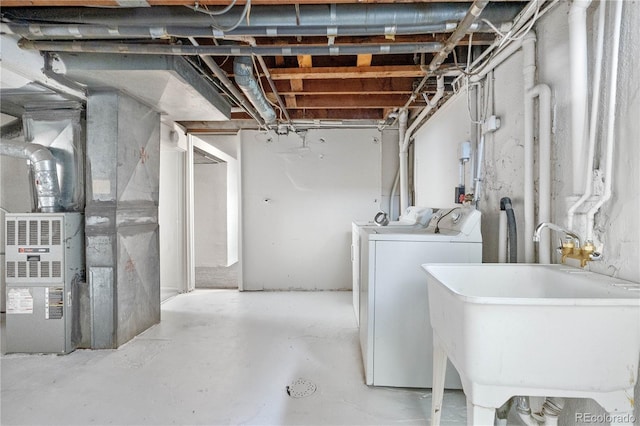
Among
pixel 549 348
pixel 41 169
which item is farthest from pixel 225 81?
pixel 549 348

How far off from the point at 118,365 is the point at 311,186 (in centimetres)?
279

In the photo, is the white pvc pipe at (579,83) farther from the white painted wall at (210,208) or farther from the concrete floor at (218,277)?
the white painted wall at (210,208)

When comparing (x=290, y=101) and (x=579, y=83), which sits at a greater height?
(x=290, y=101)

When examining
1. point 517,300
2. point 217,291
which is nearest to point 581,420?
point 517,300

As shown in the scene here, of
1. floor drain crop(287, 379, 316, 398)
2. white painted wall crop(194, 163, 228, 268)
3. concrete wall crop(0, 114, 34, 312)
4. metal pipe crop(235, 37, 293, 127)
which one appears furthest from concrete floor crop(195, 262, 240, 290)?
floor drain crop(287, 379, 316, 398)

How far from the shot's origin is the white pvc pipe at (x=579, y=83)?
4.06 ft

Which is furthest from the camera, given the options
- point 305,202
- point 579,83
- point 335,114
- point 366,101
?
point 305,202

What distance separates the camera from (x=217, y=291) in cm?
421

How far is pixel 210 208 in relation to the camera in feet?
21.1

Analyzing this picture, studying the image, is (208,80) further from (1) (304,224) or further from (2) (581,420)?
(2) (581,420)

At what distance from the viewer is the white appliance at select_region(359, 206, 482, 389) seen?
1.81 metres

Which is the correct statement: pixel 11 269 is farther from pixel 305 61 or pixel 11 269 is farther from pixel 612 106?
pixel 612 106

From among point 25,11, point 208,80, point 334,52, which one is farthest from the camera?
point 208,80
